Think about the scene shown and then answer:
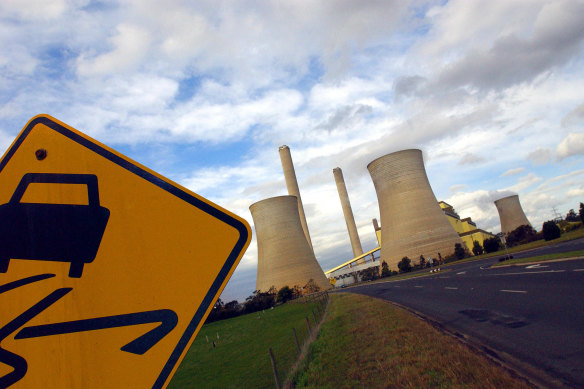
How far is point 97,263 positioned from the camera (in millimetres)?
1510

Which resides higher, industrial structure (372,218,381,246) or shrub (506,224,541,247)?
industrial structure (372,218,381,246)

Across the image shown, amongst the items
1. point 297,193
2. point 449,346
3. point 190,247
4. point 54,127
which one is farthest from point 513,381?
point 297,193

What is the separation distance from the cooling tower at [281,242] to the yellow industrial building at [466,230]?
21.9 m

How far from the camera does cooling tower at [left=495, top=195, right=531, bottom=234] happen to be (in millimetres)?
59250

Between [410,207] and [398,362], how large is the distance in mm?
38581

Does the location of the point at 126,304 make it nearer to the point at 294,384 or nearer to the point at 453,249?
the point at 294,384

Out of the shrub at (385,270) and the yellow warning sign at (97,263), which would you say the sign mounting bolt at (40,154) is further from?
the shrub at (385,270)

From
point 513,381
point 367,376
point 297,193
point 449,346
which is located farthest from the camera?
point 297,193

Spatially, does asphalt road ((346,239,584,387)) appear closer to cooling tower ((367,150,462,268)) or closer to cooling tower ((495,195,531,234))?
cooling tower ((367,150,462,268))

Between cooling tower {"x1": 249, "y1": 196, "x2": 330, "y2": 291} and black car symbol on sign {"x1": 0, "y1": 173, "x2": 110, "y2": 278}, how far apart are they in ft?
157

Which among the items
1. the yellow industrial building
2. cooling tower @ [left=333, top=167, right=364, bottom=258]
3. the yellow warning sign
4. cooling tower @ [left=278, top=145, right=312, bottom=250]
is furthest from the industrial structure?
the yellow warning sign

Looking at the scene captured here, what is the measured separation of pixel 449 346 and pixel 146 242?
6350 millimetres

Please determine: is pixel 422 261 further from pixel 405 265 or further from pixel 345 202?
pixel 345 202

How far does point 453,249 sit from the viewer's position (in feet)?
145
